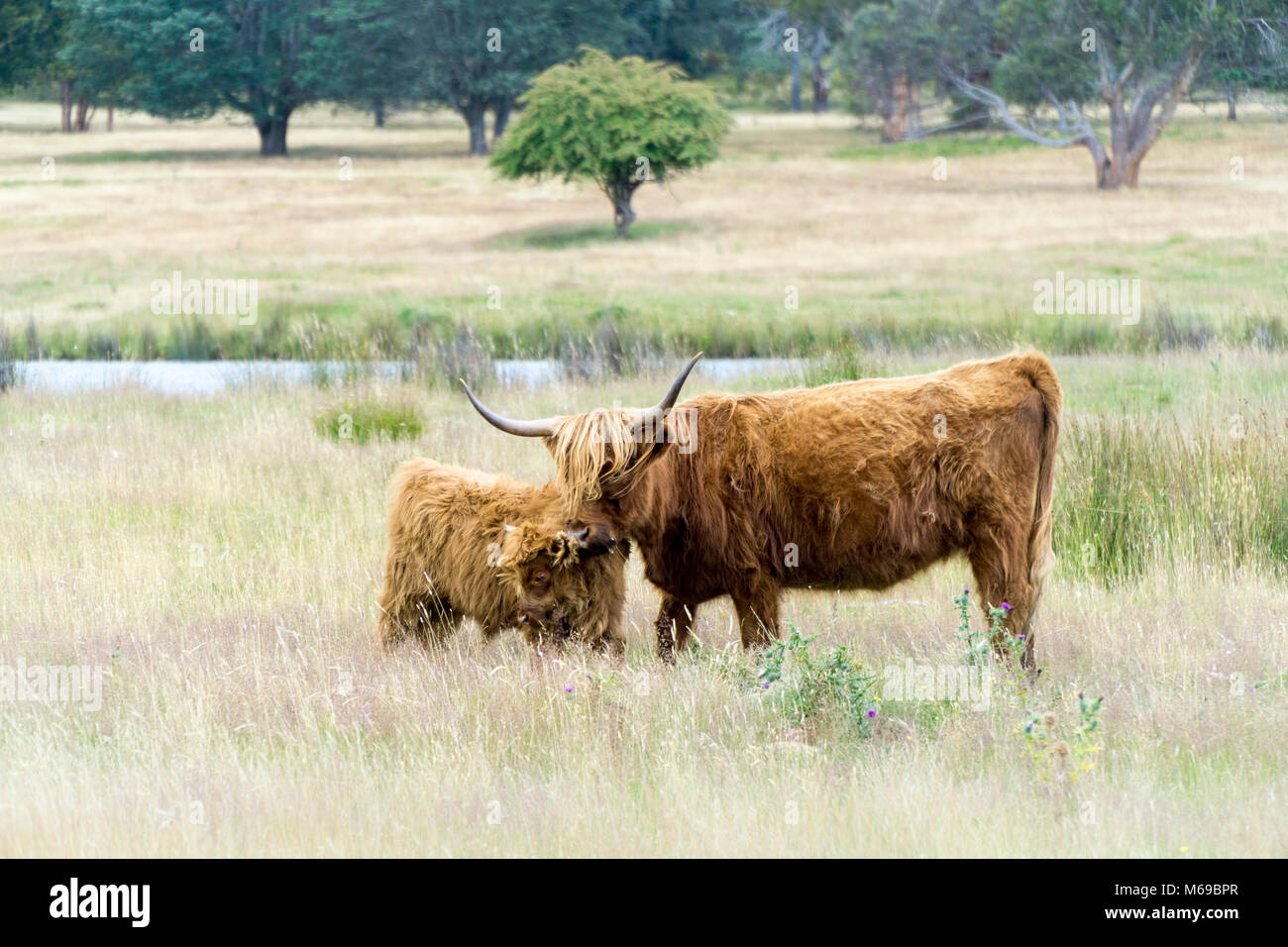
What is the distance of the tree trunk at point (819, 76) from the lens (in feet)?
231

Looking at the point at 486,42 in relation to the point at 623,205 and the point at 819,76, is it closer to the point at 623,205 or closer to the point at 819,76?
the point at 623,205

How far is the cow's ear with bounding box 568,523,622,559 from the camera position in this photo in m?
4.95

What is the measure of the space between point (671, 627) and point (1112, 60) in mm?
40821

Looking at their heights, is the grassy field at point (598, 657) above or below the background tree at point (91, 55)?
below

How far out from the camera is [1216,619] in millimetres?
6125

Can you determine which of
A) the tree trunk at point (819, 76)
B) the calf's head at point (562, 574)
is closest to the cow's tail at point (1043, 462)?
the calf's head at point (562, 574)

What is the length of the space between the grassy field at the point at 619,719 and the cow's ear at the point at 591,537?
49 cm

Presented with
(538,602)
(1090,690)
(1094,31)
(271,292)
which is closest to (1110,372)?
(1090,690)

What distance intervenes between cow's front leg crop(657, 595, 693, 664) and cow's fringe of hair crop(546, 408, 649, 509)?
95 centimetres

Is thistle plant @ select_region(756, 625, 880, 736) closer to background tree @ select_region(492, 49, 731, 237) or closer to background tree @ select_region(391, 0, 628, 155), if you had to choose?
background tree @ select_region(492, 49, 731, 237)

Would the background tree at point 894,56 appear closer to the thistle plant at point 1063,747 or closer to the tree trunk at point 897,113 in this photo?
the tree trunk at point 897,113

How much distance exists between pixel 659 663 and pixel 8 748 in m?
2.43

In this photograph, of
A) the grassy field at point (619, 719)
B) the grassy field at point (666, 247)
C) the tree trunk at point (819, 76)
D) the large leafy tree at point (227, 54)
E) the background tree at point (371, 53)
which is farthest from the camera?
the tree trunk at point (819, 76)

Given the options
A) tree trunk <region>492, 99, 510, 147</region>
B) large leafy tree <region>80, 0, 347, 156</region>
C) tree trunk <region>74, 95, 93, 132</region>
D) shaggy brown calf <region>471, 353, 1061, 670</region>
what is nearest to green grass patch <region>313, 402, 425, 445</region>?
shaggy brown calf <region>471, 353, 1061, 670</region>
